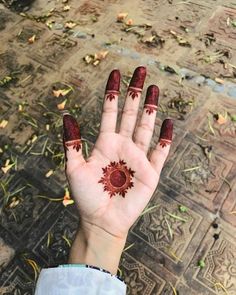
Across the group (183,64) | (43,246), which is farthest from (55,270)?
(183,64)

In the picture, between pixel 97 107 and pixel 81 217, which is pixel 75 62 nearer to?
pixel 97 107

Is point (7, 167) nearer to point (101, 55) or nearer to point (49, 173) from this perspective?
point (49, 173)

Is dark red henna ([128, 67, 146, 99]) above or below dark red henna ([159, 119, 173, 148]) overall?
above

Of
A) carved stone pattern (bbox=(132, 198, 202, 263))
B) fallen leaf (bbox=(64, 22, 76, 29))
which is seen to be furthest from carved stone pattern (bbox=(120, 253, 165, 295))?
fallen leaf (bbox=(64, 22, 76, 29))

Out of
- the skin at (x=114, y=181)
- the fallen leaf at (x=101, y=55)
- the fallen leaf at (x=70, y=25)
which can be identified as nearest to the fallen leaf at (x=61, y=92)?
the fallen leaf at (x=101, y=55)

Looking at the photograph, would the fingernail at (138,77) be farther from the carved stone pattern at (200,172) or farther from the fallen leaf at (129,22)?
the fallen leaf at (129,22)

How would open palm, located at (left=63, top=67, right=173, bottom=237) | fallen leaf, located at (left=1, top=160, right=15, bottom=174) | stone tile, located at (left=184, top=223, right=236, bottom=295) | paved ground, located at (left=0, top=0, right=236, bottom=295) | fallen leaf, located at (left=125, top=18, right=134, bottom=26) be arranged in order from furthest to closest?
fallen leaf, located at (left=125, top=18, right=134, bottom=26), fallen leaf, located at (left=1, top=160, right=15, bottom=174), paved ground, located at (left=0, top=0, right=236, bottom=295), stone tile, located at (left=184, top=223, right=236, bottom=295), open palm, located at (left=63, top=67, right=173, bottom=237)

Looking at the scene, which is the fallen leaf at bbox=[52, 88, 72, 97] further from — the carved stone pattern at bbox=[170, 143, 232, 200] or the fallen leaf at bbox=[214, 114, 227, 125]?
the fallen leaf at bbox=[214, 114, 227, 125]
